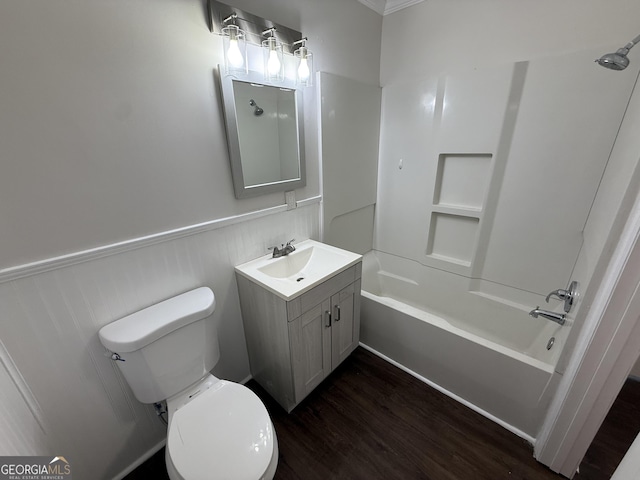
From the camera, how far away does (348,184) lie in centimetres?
203

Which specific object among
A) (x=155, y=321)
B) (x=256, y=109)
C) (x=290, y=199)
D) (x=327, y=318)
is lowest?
(x=327, y=318)

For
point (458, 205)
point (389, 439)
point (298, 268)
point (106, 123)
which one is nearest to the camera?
point (106, 123)

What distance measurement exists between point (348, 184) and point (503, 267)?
1.27 m

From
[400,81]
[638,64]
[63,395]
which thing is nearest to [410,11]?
[400,81]

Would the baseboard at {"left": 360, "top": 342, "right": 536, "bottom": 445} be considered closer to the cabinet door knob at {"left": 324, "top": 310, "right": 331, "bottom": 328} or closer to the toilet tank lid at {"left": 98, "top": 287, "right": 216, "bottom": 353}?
the cabinet door knob at {"left": 324, "top": 310, "right": 331, "bottom": 328}

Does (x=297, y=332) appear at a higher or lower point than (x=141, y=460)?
higher

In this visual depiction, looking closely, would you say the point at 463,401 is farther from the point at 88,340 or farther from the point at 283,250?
the point at 88,340

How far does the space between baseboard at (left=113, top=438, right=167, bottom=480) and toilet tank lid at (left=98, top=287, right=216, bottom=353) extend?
76 cm

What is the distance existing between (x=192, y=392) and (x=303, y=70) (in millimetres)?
1694

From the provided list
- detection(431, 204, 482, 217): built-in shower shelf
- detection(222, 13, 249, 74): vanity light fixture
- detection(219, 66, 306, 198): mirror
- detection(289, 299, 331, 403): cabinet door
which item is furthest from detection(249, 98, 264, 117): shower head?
detection(431, 204, 482, 217): built-in shower shelf

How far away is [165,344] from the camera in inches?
42.3

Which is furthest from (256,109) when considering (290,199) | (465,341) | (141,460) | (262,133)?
(141,460)

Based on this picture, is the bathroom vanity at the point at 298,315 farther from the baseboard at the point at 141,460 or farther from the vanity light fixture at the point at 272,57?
the vanity light fixture at the point at 272,57

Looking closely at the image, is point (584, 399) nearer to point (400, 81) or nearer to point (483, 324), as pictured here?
point (483, 324)
